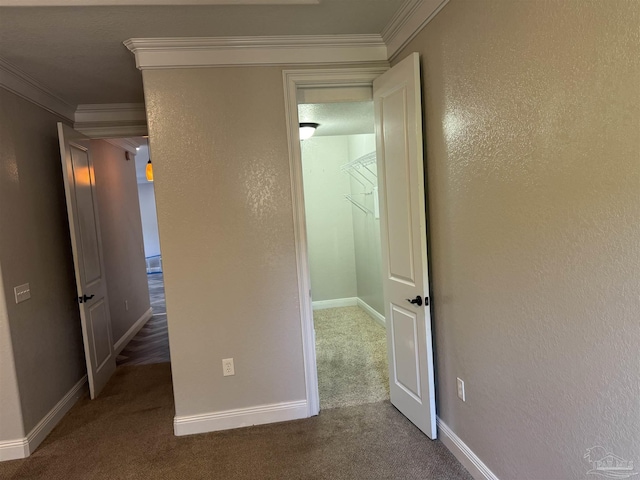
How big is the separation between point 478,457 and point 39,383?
2.73 meters

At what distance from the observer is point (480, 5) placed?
1585 millimetres

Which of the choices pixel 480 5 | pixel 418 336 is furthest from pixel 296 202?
pixel 480 5

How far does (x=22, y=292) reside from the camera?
247cm

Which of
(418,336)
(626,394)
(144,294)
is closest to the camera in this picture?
(626,394)

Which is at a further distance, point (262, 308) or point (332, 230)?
point (332, 230)

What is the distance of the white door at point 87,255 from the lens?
2916 millimetres

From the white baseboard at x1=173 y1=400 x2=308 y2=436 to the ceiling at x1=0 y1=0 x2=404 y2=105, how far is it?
233 centimetres

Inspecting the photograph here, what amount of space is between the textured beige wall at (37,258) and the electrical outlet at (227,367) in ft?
4.00

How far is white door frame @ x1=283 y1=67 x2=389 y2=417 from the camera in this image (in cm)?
246

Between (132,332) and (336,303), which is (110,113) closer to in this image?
(132,332)

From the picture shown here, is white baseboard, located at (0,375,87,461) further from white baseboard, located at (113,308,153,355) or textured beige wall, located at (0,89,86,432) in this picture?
white baseboard, located at (113,308,153,355)

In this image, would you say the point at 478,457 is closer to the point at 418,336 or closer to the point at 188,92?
the point at 418,336

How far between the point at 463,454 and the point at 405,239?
3.84 ft

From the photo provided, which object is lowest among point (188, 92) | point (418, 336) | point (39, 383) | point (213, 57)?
point (39, 383)
